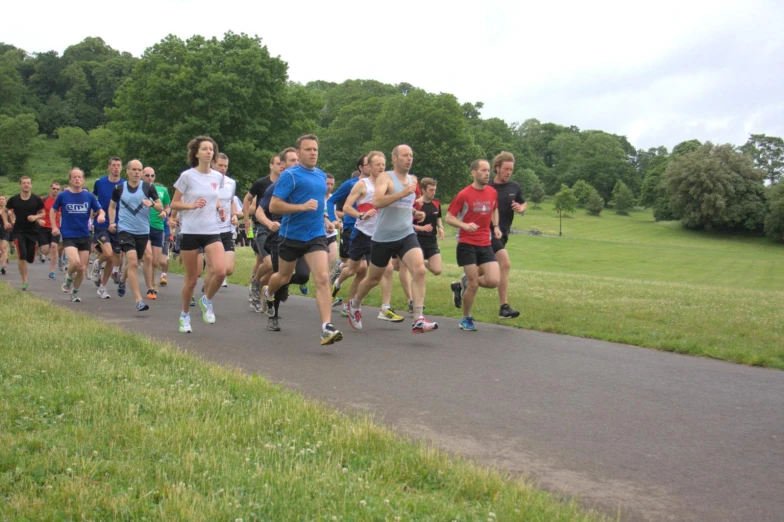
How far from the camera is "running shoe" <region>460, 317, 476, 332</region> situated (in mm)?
9820

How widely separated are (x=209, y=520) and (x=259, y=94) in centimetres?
4757

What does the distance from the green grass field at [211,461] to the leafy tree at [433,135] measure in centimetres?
6384

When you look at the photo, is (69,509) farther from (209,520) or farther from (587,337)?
(587,337)

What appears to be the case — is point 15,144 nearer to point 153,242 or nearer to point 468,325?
point 153,242

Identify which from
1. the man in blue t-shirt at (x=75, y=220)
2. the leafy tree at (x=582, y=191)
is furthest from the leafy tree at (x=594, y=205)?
the man in blue t-shirt at (x=75, y=220)

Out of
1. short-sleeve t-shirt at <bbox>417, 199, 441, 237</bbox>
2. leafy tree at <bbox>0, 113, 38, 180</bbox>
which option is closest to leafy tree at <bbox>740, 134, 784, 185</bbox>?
leafy tree at <bbox>0, 113, 38, 180</bbox>

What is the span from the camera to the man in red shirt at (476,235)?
9.85m

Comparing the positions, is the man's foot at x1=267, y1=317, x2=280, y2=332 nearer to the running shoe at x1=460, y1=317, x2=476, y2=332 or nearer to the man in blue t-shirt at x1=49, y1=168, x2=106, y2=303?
the running shoe at x1=460, y1=317, x2=476, y2=332

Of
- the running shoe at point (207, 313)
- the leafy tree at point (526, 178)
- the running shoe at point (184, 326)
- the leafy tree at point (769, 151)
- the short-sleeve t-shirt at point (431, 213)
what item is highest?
the leafy tree at point (769, 151)

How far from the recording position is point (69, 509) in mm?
3291

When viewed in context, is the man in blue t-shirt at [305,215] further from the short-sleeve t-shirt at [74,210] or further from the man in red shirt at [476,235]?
the short-sleeve t-shirt at [74,210]

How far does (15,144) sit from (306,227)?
3319 inches

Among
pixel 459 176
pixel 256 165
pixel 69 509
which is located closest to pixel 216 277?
pixel 69 509

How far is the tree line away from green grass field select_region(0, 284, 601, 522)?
40.9 metres
